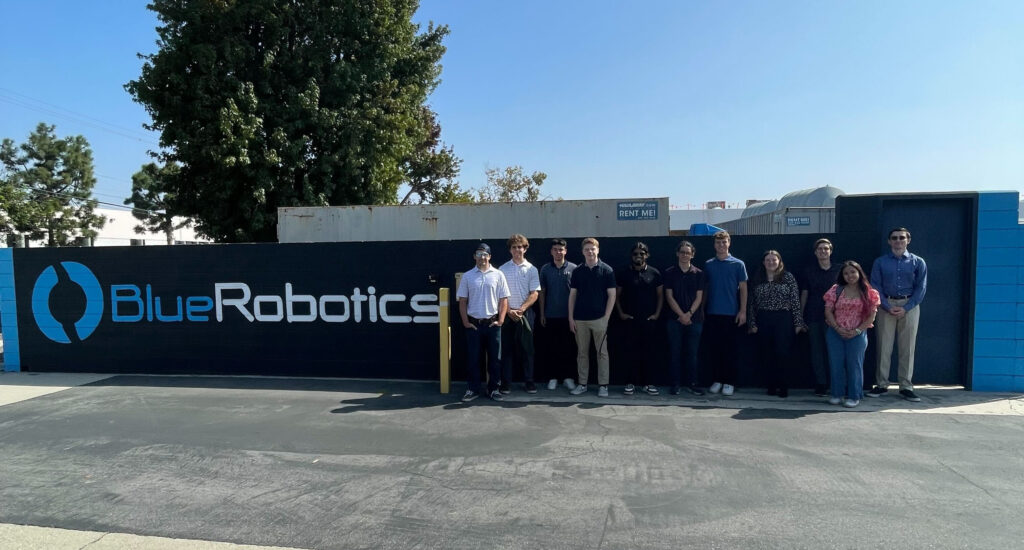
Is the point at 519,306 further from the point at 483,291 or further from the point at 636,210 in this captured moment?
the point at 636,210

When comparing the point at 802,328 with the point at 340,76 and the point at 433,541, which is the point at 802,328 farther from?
the point at 340,76

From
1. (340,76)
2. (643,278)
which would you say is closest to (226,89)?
(340,76)

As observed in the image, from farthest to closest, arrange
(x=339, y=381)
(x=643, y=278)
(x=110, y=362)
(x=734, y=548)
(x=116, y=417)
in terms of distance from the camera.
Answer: (x=110, y=362) < (x=339, y=381) < (x=643, y=278) < (x=116, y=417) < (x=734, y=548)

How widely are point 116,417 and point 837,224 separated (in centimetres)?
840

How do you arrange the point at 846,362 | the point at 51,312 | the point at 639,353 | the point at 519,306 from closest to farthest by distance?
the point at 846,362
the point at 519,306
the point at 639,353
the point at 51,312

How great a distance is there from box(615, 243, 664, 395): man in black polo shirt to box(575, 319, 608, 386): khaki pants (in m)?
0.36

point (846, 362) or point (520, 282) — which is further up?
point (520, 282)

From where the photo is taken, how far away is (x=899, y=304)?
6.40 meters

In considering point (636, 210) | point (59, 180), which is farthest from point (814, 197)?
point (59, 180)

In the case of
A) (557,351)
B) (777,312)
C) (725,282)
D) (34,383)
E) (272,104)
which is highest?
Result: (272,104)

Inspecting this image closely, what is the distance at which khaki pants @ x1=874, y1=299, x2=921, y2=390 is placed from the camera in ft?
21.2

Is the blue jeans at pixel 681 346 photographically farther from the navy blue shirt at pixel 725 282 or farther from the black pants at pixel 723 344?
the navy blue shirt at pixel 725 282

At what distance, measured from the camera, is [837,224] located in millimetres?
6871

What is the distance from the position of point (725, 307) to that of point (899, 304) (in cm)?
186
